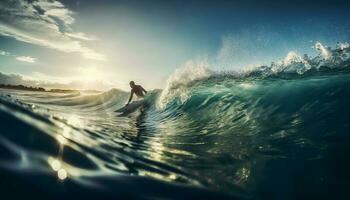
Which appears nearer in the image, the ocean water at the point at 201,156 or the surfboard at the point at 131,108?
the ocean water at the point at 201,156

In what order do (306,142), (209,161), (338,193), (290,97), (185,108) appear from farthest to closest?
(185,108) < (290,97) < (306,142) < (209,161) < (338,193)

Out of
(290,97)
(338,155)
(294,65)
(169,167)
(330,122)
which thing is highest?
(294,65)

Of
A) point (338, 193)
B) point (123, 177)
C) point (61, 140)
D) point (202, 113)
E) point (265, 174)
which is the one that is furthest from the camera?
point (202, 113)

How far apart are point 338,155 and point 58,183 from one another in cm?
388

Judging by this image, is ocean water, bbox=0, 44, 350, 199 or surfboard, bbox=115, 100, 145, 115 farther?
surfboard, bbox=115, 100, 145, 115

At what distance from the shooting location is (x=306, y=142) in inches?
210

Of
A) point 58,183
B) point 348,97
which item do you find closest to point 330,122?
point 348,97

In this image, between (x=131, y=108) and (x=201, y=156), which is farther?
(x=131, y=108)

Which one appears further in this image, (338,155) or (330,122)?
(330,122)

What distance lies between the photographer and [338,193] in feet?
10.5

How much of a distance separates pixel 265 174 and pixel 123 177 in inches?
71.8

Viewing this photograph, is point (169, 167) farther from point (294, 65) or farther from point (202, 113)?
point (294, 65)

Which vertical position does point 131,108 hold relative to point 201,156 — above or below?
above

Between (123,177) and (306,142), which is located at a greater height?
(306,142)
